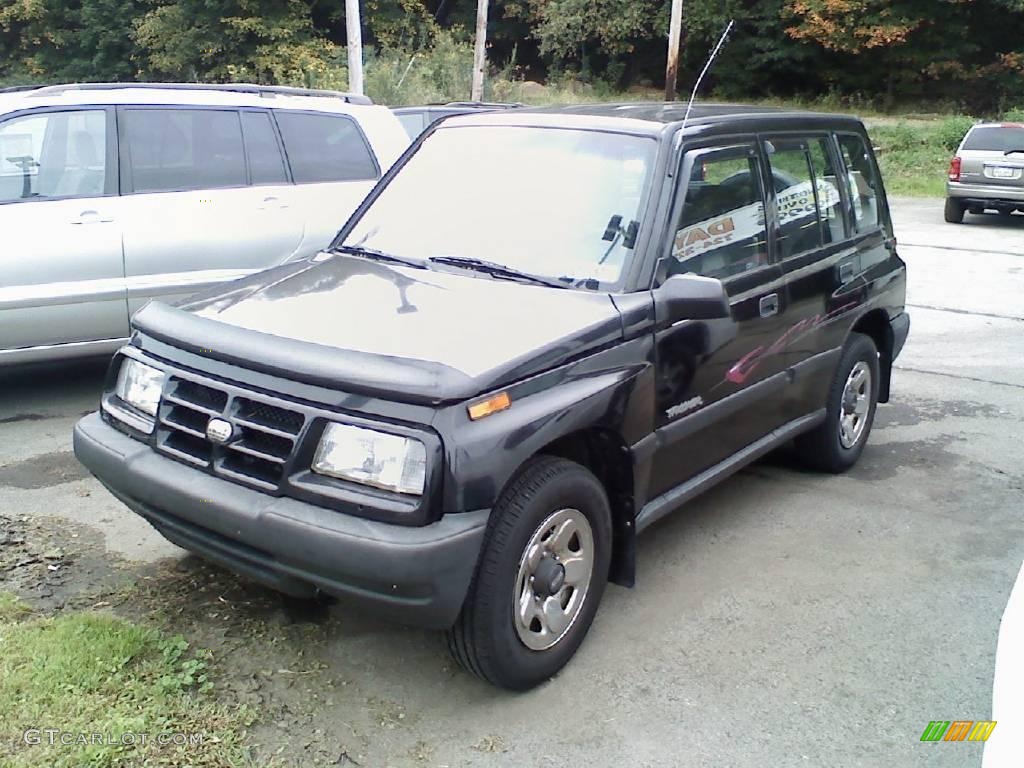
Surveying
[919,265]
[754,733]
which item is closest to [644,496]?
[754,733]

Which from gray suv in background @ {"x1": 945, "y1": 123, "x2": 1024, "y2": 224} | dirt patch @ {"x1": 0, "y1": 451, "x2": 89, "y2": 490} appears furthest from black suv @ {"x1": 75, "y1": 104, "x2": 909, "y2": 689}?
gray suv in background @ {"x1": 945, "y1": 123, "x2": 1024, "y2": 224}

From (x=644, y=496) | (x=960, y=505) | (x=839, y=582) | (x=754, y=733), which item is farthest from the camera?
(x=960, y=505)

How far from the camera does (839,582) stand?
4273mm

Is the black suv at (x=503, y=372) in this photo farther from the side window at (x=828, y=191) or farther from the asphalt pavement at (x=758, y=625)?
the asphalt pavement at (x=758, y=625)

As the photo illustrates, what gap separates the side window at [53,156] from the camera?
585cm

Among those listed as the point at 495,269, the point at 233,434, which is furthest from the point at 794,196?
the point at 233,434

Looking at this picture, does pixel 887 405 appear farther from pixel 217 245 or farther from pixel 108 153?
pixel 108 153

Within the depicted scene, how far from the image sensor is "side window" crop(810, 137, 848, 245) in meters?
4.93

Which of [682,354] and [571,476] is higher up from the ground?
[682,354]

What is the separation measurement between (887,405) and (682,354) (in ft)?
11.9

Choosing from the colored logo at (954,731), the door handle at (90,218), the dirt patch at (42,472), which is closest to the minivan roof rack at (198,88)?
the door handle at (90,218)

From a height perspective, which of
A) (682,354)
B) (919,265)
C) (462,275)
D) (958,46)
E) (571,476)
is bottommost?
(919,265)

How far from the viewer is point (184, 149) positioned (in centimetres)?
646

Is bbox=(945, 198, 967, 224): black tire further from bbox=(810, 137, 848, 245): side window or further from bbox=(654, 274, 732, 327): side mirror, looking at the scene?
bbox=(654, 274, 732, 327): side mirror
